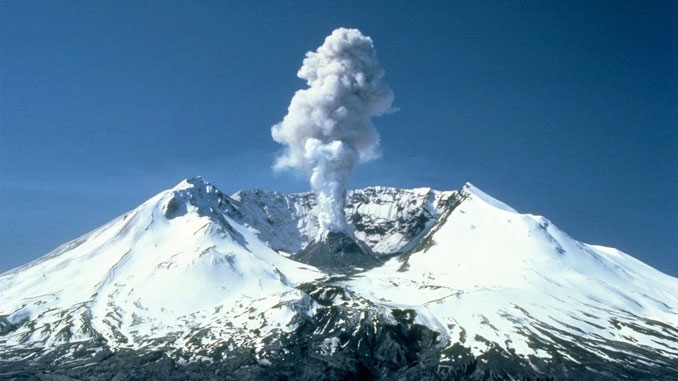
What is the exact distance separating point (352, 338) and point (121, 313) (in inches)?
2449

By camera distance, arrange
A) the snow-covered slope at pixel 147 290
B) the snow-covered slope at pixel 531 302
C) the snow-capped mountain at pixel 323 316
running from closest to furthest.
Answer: the snow-capped mountain at pixel 323 316, the snow-covered slope at pixel 531 302, the snow-covered slope at pixel 147 290

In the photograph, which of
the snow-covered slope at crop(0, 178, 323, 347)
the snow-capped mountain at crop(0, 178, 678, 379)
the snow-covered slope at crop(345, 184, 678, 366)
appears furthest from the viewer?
the snow-covered slope at crop(0, 178, 323, 347)

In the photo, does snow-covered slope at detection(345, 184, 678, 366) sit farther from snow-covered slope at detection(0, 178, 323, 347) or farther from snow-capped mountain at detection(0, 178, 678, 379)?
snow-covered slope at detection(0, 178, 323, 347)

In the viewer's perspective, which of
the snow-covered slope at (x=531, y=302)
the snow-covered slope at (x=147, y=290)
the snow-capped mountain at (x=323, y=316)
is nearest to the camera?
the snow-capped mountain at (x=323, y=316)

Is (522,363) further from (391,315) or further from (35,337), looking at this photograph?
(35,337)

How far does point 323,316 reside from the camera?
146625 millimetres

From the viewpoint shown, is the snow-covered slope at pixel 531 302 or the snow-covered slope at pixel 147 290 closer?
the snow-covered slope at pixel 531 302

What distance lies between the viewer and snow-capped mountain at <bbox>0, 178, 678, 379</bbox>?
12650cm

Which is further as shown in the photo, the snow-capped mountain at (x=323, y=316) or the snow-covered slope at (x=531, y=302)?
the snow-covered slope at (x=531, y=302)

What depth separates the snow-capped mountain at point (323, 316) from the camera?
12650cm

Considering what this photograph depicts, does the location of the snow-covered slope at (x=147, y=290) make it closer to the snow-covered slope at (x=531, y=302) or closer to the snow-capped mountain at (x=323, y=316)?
the snow-capped mountain at (x=323, y=316)

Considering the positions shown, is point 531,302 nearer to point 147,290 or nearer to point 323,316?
point 323,316

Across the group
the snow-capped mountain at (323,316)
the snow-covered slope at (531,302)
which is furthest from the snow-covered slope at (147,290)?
the snow-covered slope at (531,302)


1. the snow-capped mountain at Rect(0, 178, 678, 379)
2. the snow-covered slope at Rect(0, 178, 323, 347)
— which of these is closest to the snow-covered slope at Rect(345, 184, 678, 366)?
the snow-capped mountain at Rect(0, 178, 678, 379)
